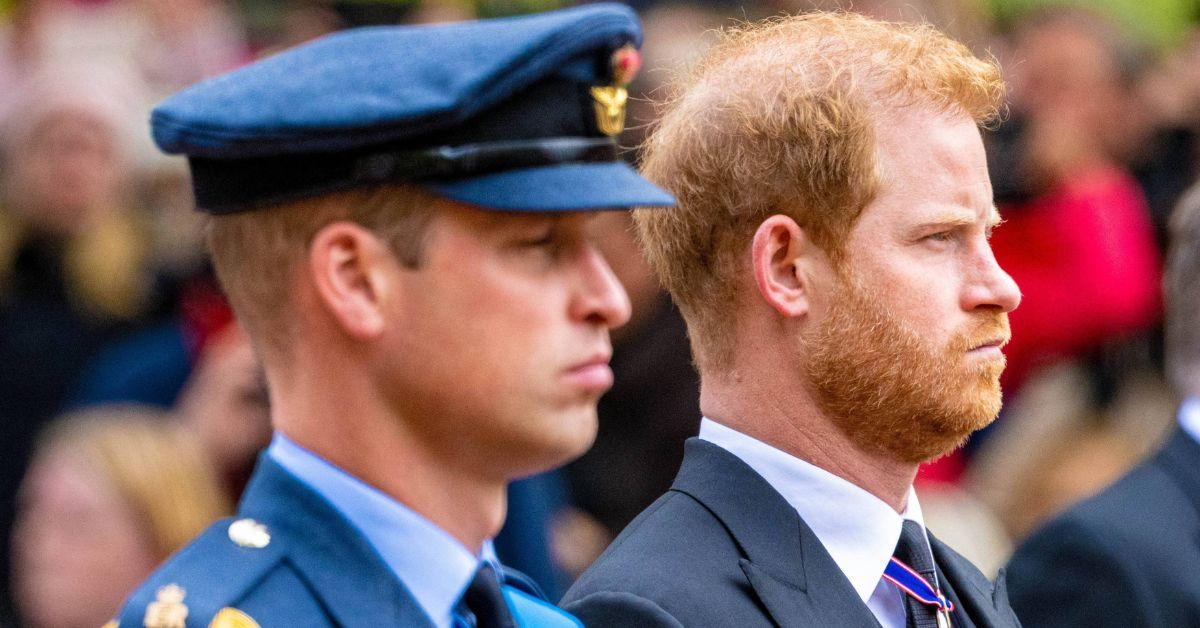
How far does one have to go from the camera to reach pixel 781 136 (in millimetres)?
2770

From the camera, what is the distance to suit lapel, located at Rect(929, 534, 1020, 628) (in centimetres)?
286

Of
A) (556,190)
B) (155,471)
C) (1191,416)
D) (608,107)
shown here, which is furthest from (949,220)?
(155,471)

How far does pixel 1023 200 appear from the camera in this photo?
6.58 m

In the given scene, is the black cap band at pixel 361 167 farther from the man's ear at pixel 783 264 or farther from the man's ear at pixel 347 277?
the man's ear at pixel 783 264

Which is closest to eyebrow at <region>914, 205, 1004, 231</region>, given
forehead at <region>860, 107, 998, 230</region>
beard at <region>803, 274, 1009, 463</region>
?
forehead at <region>860, 107, 998, 230</region>

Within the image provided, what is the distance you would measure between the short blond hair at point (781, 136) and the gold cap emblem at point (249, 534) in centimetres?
93

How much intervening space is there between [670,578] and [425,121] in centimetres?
82

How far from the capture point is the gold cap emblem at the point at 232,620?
2.10 meters

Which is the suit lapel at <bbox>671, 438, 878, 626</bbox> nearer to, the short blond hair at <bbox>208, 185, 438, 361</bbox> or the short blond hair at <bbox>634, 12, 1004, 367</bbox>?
the short blond hair at <bbox>634, 12, 1004, 367</bbox>

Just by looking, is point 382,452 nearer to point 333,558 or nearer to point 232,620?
point 333,558

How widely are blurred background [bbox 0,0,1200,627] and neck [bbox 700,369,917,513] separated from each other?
1259 millimetres

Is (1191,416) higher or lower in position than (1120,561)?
higher

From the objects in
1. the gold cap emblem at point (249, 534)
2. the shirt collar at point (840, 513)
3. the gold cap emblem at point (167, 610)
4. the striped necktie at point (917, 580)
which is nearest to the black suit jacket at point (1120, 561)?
the striped necktie at point (917, 580)

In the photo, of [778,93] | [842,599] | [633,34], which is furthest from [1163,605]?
[633,34]
